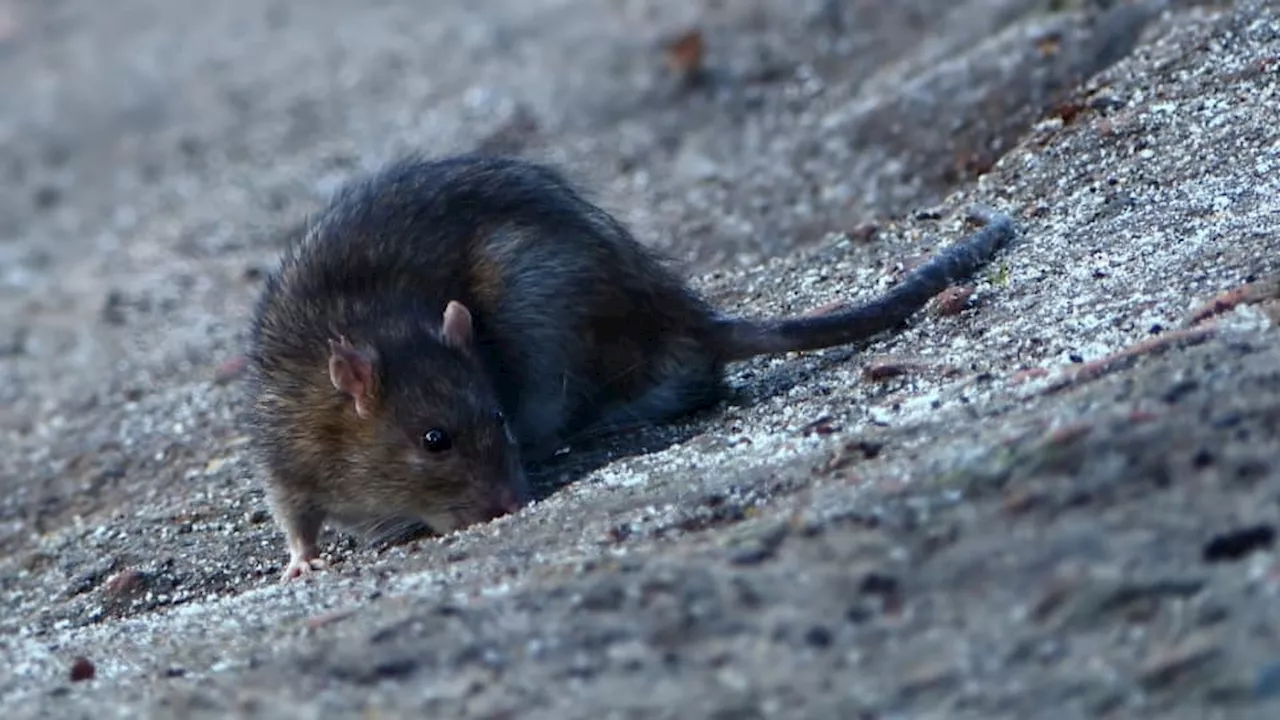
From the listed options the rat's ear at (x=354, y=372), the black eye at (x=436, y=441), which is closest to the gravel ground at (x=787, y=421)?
the black eye at (x=436, y=441)

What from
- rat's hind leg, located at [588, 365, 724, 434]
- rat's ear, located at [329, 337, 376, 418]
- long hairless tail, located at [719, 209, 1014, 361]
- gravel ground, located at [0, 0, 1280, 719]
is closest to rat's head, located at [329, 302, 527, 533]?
rat's ear, located at [329, 337, 376, 418]

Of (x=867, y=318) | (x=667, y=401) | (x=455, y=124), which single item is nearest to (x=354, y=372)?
(x=667, y=401)

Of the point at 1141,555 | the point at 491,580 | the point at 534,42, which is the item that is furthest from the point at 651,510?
the point at 534,42

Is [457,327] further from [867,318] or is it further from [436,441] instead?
[867,318]

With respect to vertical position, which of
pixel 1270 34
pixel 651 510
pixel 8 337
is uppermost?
pixel 1270 34

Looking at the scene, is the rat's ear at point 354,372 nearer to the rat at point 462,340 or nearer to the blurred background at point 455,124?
the rat at point 462,340

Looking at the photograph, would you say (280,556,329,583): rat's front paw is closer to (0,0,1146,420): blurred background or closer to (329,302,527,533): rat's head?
(329,302,527,533): rat's head

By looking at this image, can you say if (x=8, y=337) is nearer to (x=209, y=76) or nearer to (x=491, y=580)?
(x=209, y=76)

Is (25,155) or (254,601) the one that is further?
(25,155)
